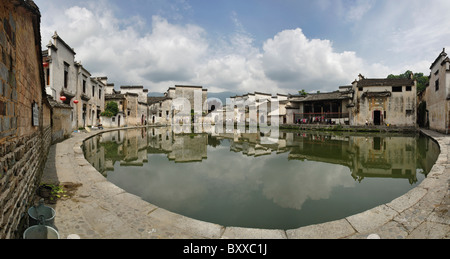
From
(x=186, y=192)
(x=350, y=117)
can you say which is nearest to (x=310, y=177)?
(x=186, y=192)

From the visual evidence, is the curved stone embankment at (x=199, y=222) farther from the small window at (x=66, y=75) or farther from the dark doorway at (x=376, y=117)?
the dark doorway at (x=376, y=117)

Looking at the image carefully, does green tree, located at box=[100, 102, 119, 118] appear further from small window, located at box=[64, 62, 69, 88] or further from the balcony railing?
the balcony railing

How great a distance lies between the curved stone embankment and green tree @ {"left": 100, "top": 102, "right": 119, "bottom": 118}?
22710 millimetres

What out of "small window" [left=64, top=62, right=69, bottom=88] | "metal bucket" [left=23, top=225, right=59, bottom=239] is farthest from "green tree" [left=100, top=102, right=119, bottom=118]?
"metal bucket" [left=23, top=225, right=59, bottom=239]

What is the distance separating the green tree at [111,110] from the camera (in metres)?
23.7

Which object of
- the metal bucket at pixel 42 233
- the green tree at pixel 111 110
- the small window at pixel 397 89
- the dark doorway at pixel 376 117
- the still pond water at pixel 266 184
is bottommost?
the still pond water at pixel 266 184

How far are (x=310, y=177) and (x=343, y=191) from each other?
1105 millimetres

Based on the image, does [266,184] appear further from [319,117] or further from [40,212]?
A: [319,117]

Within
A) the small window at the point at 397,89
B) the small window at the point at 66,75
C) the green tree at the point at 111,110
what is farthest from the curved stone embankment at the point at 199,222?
the small window at the point at 397,89

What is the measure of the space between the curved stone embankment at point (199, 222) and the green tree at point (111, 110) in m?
22.7

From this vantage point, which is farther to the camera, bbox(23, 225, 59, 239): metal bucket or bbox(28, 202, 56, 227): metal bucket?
bbox(28, 202, 56, 227): metal bucket

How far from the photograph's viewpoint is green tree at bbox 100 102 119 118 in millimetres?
23688

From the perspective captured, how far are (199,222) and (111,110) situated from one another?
2551 centimetres
